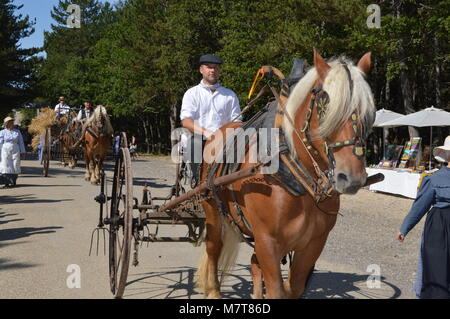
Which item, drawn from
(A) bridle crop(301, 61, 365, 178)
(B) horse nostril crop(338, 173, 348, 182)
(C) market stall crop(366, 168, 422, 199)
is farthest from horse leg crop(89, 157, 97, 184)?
(B) horse nostril crop(338, 173, 348, 182)

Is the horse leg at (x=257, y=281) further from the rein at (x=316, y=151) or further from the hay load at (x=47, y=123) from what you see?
the hay load at (x=47, y=123)

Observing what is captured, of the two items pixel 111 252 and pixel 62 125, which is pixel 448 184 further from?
pixel 62 125

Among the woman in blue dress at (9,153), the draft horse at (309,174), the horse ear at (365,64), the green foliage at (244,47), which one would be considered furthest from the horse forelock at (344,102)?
the green foliage at (244,47)

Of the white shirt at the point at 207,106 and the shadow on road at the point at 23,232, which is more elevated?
the white shirt at the point at 207,106

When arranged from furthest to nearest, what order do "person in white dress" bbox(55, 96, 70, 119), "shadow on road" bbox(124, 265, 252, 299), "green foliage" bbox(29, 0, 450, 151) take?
1. "person in white dress" bbox(55, 96, 70, 119)
2. "green foliage" bbox(29, 0, 450, 151)
3. "shadow on road" bbox(124, 265, 252, 299)

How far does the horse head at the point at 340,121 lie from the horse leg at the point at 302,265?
0.69 meters

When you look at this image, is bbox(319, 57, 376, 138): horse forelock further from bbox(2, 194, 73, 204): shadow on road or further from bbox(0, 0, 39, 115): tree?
bbox(0, 0, 39, 115): tree

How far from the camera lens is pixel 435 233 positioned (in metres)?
4.09

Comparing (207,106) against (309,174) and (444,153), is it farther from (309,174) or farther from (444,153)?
(444,153)

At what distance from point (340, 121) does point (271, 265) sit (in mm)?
1140

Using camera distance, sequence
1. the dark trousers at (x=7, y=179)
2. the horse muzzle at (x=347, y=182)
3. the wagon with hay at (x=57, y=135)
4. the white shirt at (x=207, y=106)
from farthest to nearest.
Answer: the wagon with hay at (x=57, y=135) < the dark trousers at (x=7, y=179) < the white shirt at (x=207, y=106) < the horse muzzle at (x=347, y=182)

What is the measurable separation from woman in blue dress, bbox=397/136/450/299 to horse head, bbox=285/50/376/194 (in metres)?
1.51

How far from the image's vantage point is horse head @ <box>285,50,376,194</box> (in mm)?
2818

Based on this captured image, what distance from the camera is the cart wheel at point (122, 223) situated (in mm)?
4020
